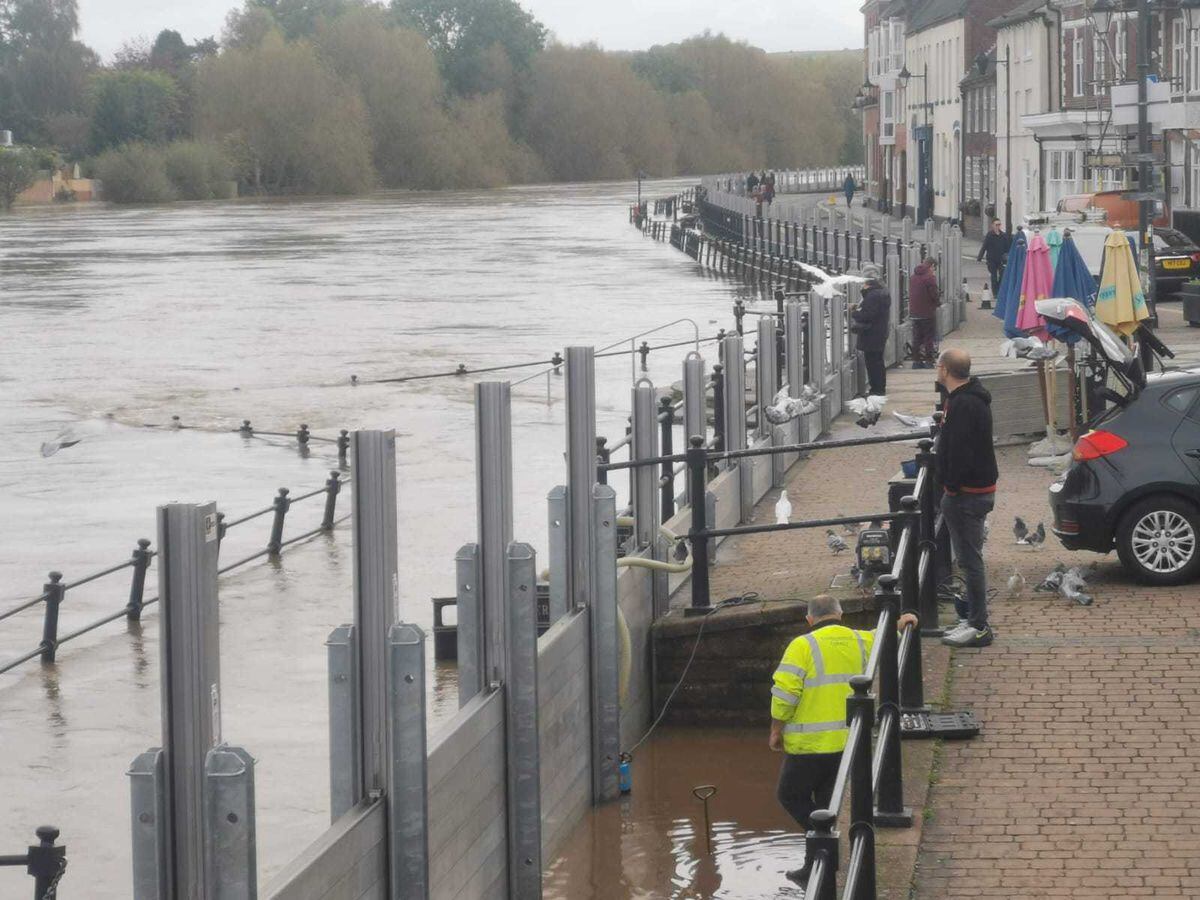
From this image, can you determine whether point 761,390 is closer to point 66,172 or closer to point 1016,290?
point 1016,290

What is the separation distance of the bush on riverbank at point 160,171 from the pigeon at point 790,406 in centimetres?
11674

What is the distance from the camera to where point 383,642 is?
8.42 metres

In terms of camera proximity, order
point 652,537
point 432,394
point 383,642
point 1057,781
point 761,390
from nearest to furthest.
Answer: point 383,642 < point 1057,781 < point 652,537 < point 761,390 < point 432,394

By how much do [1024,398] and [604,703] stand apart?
942 centimetres

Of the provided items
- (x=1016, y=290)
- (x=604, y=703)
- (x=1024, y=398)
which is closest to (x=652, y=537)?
(x=604, y=703)

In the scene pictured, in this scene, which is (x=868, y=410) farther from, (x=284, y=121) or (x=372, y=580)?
(x=284, y=121)

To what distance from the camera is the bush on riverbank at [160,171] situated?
435ft

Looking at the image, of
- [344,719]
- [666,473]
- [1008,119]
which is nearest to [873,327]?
[666,473]

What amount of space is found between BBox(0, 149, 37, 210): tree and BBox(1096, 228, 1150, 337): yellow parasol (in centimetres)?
11071

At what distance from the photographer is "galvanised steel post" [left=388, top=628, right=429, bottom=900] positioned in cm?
855

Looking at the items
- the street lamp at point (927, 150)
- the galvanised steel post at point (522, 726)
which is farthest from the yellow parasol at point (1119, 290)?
the street lamp at point (927, 150)

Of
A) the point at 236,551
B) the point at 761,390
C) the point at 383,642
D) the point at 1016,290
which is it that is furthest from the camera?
the point at 1016,290

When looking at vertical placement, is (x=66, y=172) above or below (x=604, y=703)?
above

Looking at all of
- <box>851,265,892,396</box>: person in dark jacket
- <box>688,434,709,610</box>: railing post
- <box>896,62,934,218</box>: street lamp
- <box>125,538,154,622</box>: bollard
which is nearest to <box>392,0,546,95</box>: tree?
<box>896,62,934,218</box>: street lamp
